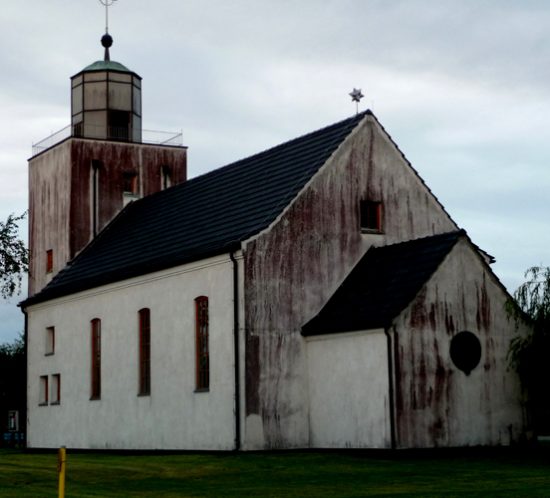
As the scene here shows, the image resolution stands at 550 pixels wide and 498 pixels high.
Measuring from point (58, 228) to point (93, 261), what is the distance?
14.9 feet

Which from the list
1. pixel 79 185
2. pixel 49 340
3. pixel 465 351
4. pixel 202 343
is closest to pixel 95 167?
pixel 79 185

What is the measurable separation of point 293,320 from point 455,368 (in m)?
5.07

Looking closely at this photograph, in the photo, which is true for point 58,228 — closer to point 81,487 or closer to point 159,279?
point 159,279

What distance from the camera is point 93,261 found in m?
43.9

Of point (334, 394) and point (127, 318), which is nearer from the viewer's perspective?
point (334, 394)

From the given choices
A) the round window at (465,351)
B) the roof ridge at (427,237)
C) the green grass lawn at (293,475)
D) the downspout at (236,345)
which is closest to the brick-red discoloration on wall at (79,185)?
the downspout at (236,345)

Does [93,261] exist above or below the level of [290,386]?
above

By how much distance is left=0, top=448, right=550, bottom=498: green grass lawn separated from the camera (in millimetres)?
20844

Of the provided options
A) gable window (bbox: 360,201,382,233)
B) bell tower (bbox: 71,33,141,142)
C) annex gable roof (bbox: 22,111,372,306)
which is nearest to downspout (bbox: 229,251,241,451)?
annex gable roof (bbox: 22,111,372,306)

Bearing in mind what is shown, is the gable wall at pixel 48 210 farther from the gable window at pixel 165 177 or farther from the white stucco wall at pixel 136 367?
the gable window at pixel 165 177

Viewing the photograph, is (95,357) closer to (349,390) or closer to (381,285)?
(349,390)

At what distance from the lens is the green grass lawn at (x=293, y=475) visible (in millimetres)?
20844

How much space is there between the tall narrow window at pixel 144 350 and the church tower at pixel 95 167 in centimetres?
909

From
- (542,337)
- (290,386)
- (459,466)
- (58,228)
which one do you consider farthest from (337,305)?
(58,228)
